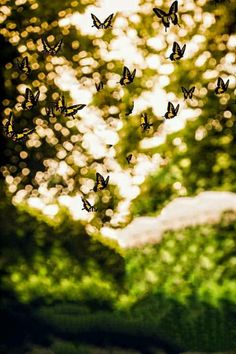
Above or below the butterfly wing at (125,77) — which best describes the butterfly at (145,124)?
below

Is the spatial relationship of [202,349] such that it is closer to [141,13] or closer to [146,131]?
[146,131]

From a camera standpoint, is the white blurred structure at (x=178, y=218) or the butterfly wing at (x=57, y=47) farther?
the butterfly wing at (x=57, y=47)

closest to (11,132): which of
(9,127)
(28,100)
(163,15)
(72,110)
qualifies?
(9,127)

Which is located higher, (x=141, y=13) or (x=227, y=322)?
(x=141, y=13)

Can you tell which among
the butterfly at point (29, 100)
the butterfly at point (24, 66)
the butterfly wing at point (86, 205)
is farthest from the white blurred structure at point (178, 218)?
the butterfly at point (24, 66)

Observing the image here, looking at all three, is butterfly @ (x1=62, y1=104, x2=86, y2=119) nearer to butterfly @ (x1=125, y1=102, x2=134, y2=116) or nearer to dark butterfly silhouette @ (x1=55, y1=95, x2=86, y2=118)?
dark butterfly silhouette @ (x1=55, y1=95, x2=86, y2=118)

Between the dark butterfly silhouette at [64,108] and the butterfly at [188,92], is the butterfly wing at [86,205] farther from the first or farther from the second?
the butterfly at [188,92]

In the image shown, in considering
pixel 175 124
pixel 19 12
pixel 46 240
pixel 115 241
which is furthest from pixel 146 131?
pixel 19 12
